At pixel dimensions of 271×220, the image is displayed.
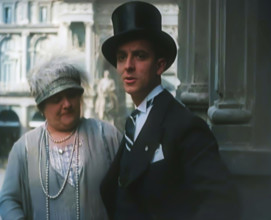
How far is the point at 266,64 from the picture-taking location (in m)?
2.67

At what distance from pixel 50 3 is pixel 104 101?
3.41m

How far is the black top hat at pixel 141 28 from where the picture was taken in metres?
1.61

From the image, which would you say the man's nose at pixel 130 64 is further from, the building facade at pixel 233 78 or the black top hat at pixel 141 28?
the building facade at pixel 233 78

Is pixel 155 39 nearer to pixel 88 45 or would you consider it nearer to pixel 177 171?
pixel 177 171

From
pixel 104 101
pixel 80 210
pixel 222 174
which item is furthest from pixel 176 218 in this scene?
pixel 104 101

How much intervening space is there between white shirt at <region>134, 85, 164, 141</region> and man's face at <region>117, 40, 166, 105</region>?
0.04 ft

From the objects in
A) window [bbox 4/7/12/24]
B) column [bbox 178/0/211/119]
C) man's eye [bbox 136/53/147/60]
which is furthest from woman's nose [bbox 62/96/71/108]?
window [bbox 4/7/12/24]

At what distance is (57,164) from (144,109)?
45cm

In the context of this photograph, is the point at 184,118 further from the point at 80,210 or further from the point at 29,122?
the point at 29,122

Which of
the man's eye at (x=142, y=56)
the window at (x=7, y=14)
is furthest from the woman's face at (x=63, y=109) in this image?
the window at (x=7, y=14)

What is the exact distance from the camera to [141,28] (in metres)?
1.60

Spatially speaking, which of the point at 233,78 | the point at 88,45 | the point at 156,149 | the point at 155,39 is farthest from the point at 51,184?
the point at 88,45

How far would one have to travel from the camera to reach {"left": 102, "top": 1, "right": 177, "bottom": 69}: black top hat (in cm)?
161

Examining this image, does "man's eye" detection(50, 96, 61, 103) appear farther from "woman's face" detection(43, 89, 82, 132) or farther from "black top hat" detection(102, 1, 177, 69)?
"black top hat" detection(102, 1, 177, 69)
